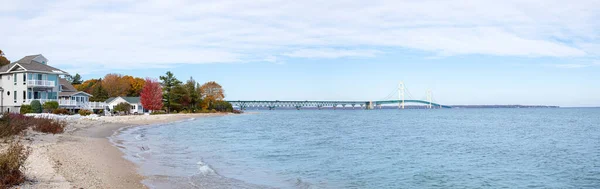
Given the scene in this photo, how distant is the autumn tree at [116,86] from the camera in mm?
104000

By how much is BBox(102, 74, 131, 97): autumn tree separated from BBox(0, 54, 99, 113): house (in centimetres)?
4328

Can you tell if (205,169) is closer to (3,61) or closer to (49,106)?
(49,106)

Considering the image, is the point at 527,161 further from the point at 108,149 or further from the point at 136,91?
the point at 136,91

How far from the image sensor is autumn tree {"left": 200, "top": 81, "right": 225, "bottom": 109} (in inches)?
4564

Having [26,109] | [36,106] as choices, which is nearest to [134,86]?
[36,106]

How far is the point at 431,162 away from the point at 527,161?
205 inches

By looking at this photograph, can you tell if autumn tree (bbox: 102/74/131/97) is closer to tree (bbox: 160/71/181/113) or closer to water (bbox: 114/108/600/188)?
tree (bbox: 160/71/181/113)

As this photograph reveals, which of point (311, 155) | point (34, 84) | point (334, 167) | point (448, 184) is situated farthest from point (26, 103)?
point (448, 184)

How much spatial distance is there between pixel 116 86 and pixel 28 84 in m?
50.9

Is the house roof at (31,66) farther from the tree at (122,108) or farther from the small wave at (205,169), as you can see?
the small wave at (205,169)

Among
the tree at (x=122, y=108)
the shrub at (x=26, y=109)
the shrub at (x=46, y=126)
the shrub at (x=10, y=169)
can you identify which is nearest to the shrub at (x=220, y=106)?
the tree at (x=122, y=108)

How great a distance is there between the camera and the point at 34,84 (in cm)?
5534

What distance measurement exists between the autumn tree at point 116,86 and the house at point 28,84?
43284 millimetres

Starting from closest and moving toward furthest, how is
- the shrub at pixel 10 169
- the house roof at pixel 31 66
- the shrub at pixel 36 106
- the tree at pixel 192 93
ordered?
the shrub at pixel 10 169 → the shrub at pixel 36 106 → the house roof at pixel 31 66 → the tree at pixel 192 93
